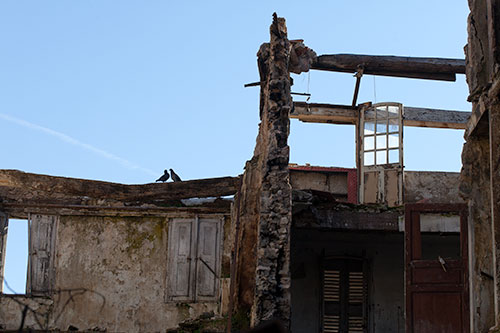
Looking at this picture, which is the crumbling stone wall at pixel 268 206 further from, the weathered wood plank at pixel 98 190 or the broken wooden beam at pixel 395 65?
the broken wooden beam at pixel 395 65

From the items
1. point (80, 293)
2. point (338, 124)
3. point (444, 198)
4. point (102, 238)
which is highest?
point (338, 124)

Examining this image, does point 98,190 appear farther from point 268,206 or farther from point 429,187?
point 429,187

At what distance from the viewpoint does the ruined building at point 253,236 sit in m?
13.3

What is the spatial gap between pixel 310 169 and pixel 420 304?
25.8 feet

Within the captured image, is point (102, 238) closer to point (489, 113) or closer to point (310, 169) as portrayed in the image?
point (310, 169)

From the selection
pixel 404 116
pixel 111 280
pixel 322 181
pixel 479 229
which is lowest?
pixel 111 280

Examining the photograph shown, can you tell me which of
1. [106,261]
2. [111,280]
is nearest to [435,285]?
[111,280]

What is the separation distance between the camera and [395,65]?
16578 millimetres

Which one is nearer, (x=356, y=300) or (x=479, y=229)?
(x=479, y=229)

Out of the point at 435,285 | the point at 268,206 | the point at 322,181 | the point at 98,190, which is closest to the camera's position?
the point at 435,285

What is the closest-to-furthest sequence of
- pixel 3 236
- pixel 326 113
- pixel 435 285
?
pixel 435 285, pixel 3 236, pixel 326 113

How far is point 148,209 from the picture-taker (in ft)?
50.9

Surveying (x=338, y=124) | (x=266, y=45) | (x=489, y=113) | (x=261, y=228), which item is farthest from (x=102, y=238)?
(x=489, y=113)

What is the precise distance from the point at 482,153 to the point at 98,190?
8.78 meters
